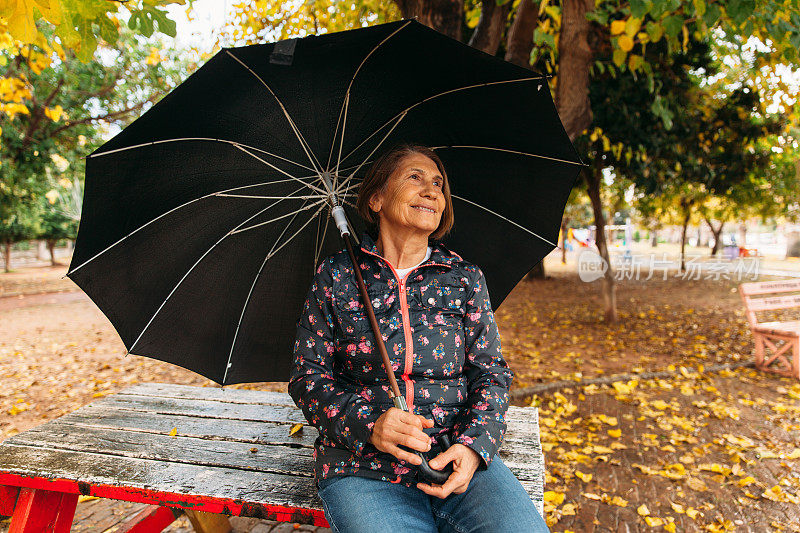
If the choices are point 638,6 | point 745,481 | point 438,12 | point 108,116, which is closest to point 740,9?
point 638,6

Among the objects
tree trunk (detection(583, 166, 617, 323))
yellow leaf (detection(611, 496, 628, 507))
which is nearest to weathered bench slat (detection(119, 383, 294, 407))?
yellow leaf (detection(611, 496, 628, 507))

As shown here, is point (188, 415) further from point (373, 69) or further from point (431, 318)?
point (373, 69)

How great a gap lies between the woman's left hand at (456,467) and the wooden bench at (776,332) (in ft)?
19.5

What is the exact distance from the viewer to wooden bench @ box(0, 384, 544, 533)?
2.03 meters

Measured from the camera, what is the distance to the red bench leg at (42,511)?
2.24 metres

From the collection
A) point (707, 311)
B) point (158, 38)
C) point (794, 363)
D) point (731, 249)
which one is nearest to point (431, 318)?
point (794, 363)

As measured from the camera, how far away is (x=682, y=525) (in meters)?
3.07

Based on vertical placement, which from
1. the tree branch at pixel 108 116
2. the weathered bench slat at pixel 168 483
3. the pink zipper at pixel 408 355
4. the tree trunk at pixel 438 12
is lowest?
the weathered bench slat at pixel 168 483

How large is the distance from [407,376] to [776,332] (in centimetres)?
622

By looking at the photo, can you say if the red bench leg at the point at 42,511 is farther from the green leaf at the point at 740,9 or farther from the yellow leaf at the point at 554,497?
the green leaf at the point at 740,9

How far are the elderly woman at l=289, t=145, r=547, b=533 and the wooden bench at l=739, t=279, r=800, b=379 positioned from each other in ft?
18.9

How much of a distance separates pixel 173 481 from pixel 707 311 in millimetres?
11693

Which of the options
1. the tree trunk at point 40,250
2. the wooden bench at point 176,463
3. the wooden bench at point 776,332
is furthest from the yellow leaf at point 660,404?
the tree trunk at point 40,250

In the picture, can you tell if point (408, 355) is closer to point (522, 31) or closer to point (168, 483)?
point (168, 483)
